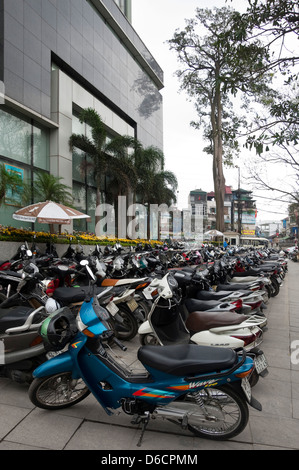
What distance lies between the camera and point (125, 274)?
21.4 feet

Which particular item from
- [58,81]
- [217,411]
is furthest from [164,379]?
[58,81]

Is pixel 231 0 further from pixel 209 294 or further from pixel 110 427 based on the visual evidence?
pixel 110 427

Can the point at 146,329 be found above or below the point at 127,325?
above

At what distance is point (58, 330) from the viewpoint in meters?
2.74

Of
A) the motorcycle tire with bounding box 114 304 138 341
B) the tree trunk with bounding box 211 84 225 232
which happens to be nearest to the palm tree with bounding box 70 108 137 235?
the tree trunk with bounding box 211 84 225 232

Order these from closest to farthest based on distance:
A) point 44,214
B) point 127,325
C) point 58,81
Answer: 1. point 127,325
2. point 44,214
3. point 58,81

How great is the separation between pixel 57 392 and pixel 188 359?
1228 millimetres

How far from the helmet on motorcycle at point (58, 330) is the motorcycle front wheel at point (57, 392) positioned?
24 cm

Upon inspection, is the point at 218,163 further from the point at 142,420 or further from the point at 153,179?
the point at 142,420

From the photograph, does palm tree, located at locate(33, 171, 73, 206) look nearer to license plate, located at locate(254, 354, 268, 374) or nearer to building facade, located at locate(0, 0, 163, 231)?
building facade, located at locate(0, 0, 163, 231)

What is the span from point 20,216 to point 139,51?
24550 millimetres

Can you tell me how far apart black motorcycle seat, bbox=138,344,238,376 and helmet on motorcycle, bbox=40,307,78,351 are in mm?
630

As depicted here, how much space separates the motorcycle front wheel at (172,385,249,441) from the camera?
228cm

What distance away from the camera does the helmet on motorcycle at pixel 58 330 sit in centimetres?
257
